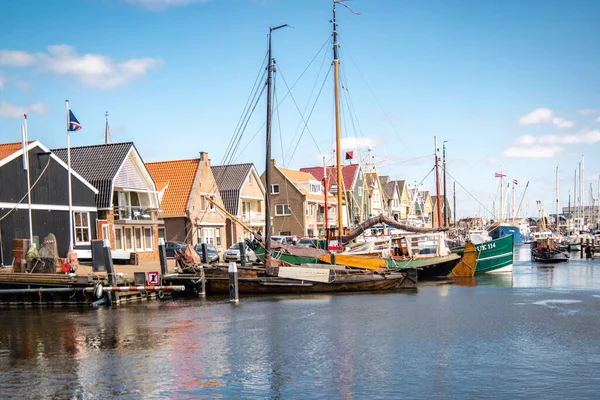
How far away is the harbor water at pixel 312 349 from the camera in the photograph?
52.0ft

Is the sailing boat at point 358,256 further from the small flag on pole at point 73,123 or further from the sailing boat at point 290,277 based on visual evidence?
the small flag on pole at point 73,123

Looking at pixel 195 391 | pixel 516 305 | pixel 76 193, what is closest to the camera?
pixel 195 391

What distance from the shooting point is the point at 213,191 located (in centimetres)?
6062

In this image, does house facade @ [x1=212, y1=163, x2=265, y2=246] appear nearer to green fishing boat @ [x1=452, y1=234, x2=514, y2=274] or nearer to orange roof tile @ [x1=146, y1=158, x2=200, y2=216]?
orange roof tile @ [x1=146, y1=158, x2=200, y2=216]

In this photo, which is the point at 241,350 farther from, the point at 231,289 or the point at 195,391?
the point at 231,289

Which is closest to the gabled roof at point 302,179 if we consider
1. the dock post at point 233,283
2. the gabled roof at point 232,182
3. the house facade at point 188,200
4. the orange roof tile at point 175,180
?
the gabled roof at point 232,182

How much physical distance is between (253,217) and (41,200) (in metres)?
32.1

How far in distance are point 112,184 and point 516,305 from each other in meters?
29.2

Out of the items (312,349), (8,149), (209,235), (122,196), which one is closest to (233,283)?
(312,349)

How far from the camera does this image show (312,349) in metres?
20.4

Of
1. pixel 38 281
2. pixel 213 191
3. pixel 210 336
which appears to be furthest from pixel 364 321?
pixel 213 191

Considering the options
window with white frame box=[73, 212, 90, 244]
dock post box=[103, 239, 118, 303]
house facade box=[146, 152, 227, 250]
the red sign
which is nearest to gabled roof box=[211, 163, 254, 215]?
house facade box=[146, 152, 227, 250]

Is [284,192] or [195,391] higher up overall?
[284,192]

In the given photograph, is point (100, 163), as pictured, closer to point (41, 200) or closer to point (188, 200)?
point (41, 200)
